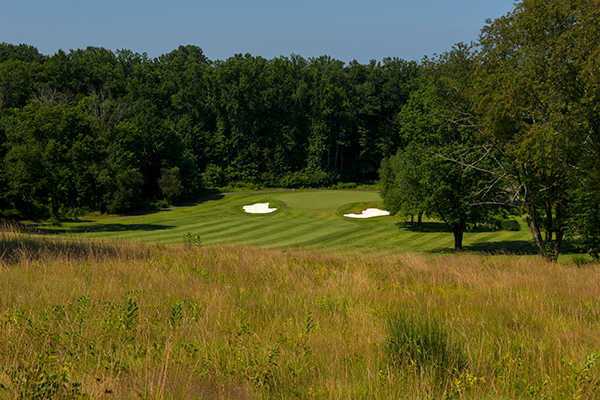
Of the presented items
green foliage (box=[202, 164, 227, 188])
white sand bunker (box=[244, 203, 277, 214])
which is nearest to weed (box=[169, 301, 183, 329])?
white sand bunker (box=[244, 203, 277, 214])

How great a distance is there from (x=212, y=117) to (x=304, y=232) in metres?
54.0

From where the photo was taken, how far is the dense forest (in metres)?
14.5

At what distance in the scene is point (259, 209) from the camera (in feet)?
164

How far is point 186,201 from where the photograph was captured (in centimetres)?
5891

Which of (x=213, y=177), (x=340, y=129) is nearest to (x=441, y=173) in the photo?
(x=213, y=177)

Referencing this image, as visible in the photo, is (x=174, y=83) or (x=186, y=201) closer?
(x=186, y=201)

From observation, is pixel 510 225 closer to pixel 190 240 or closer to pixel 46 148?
pixel 190 240

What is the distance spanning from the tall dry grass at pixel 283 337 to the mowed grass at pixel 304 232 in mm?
16535

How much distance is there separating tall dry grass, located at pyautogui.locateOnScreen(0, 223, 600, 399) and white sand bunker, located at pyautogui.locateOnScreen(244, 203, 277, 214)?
41.5 metres

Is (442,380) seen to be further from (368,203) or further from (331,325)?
(368,203)

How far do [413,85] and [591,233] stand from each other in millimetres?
76702

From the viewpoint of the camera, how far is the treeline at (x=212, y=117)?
2197 inches

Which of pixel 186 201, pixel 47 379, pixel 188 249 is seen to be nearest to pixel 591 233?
pixel 188 249

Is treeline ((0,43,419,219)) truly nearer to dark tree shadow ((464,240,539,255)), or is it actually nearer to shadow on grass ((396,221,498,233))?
shadow on grass ((396,221,498,233))
